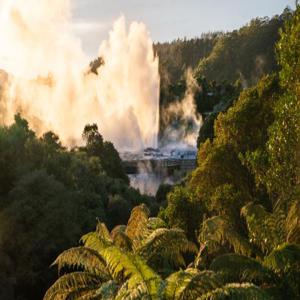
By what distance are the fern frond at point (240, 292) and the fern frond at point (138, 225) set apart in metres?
3.07

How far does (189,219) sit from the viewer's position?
620 inches

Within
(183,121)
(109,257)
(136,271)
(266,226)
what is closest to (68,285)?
(109,257)

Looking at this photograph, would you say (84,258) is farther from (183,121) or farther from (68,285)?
(183,121)

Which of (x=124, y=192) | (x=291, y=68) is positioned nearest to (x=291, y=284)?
(x=291, y=68)

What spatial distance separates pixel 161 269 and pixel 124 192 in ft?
74.9

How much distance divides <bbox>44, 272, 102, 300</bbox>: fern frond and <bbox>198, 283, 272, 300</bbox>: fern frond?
2949 mm

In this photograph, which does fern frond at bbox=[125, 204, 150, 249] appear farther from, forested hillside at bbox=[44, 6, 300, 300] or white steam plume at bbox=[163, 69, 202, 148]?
white steam plume at bbox=[163, 69, 202, 148]

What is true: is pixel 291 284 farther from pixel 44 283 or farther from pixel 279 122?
pixel 44 283

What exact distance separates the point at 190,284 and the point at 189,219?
772 centimetres

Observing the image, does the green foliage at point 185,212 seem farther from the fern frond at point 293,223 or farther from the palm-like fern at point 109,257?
the fern frond at point 293,223

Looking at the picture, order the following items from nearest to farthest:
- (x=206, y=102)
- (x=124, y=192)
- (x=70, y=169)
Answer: (x=70, y=169) < (x=124, y=192) < (x=206, y=102)

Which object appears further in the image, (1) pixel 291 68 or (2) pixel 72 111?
(2) pixel 72 111

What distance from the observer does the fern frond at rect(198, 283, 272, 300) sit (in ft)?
24.9

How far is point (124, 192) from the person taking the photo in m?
33.3
